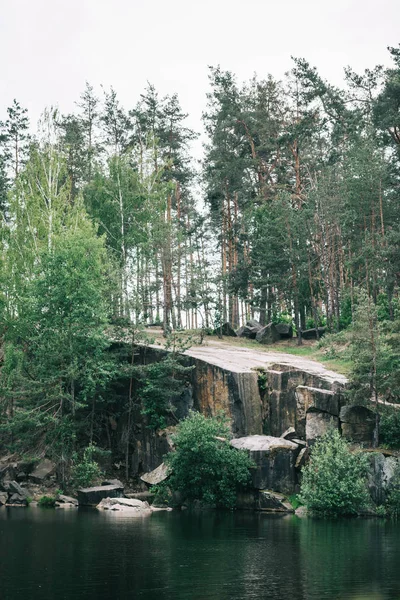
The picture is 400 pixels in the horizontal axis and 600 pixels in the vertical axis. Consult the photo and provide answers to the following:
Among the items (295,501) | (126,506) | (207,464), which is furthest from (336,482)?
(126,506)

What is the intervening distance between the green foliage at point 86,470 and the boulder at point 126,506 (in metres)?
2.01

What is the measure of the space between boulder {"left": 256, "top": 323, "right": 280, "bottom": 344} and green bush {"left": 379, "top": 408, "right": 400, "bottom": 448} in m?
17.7

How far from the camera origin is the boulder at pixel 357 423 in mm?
33125

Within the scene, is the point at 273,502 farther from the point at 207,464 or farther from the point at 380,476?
the point at 380,476

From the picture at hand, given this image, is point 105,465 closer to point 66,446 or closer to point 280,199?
point 66,446

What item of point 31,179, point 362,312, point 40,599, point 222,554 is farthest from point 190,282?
point 40,599

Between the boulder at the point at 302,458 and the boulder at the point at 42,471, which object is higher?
the boulder at the point at 302,458

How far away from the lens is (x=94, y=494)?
34188mm

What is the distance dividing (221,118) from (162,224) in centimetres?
1203

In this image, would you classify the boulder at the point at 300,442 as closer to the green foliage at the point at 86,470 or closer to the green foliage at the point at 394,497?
the green foliage at the point at 394,497

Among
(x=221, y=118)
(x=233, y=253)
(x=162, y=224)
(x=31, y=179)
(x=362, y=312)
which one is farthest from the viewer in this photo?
(x=233, y=253)

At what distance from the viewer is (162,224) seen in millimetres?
47125

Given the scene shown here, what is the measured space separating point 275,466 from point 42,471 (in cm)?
1357

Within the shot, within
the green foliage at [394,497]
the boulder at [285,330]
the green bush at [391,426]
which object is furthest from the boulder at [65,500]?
the boulder at [285,330]
